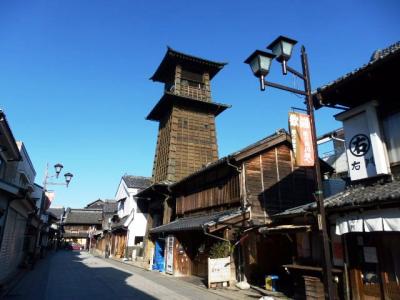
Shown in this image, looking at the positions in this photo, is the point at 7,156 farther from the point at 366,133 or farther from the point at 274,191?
the point at 366,133

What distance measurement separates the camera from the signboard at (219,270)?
1460 centimetres

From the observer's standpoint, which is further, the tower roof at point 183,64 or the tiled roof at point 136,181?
the tiled roof at point 136,181

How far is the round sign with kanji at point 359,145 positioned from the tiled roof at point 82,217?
69.6 m

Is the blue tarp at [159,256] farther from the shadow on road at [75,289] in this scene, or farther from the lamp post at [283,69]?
the lamp post at [283,69]

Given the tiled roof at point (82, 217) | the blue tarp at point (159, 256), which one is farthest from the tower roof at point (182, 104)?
the tiled roof at point (82, 217)

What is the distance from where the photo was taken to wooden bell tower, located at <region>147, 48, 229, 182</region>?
29.4 meters

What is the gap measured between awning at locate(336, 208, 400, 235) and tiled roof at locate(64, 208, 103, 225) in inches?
2749

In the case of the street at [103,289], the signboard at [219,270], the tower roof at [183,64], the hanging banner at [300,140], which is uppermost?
the tower roof at [183,64]

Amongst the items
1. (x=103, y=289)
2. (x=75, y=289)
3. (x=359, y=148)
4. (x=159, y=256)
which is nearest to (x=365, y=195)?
(x=359, y=148)

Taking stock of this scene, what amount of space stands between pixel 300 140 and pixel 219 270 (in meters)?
8.37

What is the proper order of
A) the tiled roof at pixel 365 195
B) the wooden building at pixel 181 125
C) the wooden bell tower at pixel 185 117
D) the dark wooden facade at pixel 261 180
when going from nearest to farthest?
the tiled roof at pixel 365 195, the dark wooden facade at pixel 261 180, the wooden building at pixel 181 125, the wooden bell tower at pixel 185 117

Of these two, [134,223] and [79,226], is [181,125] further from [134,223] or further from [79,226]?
[79,226]

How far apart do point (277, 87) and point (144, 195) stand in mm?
27399

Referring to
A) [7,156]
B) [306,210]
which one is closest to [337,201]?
[306,210]
